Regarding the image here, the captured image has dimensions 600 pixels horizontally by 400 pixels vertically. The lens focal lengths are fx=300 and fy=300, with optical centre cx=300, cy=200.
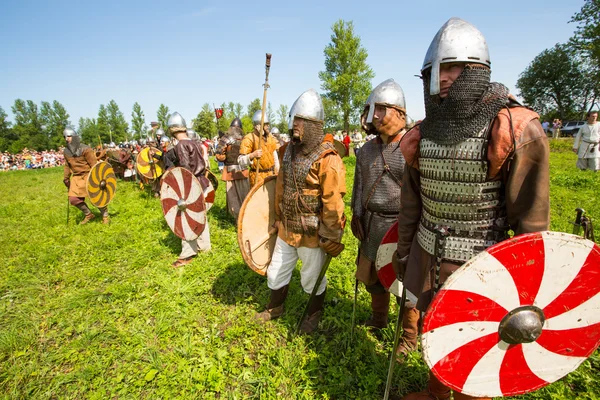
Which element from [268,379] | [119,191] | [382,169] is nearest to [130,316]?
[268,379]

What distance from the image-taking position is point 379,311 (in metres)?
2.85

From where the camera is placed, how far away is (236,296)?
3.58 metres

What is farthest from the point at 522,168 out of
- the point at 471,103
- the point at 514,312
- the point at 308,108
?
the point at 308,108

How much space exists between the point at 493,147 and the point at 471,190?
0.21 metres

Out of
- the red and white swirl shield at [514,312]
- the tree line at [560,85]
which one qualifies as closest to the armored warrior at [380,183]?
the red and white swirl shield at [514,312]

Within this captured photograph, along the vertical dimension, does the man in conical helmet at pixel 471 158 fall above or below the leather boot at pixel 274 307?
above

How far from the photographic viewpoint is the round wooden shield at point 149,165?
31.4 feet

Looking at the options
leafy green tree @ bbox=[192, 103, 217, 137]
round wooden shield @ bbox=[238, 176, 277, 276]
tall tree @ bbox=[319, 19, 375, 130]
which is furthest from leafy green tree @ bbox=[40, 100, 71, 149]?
round wooden shield @ bbox=[238, 176, 277, 276]

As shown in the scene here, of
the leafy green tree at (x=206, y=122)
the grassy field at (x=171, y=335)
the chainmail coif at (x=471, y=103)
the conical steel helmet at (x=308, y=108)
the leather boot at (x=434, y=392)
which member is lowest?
the grassy field at (x=171, y=335)

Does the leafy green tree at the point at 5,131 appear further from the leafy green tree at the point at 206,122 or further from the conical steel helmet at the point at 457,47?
the conical steel helmet at the point at 457,47

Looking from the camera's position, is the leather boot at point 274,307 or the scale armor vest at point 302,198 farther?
the leather boot at point 274,307

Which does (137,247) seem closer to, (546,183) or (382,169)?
(382,169)

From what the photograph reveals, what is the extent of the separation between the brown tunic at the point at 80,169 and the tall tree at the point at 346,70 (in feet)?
109

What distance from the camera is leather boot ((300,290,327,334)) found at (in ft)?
9.62
